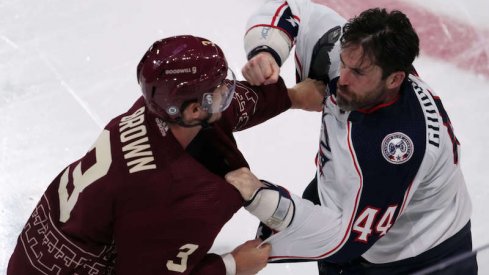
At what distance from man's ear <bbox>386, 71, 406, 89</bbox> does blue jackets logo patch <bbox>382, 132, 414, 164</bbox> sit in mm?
136

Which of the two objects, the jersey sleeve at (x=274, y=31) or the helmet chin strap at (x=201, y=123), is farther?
the jersey sleeve at (x=274, y=31)

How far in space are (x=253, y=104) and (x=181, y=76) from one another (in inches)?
21.8

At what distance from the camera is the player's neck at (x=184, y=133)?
1.93 m

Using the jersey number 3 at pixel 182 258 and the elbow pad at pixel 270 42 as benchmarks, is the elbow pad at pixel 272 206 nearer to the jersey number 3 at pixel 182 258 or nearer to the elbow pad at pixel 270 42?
the jersey number 3 at pixel 182 258

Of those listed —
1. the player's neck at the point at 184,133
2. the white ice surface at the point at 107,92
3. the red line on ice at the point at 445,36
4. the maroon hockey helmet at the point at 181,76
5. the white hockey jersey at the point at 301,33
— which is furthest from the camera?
the red line on ice at the point at 445,36

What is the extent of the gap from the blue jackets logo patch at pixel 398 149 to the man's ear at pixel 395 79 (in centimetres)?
14

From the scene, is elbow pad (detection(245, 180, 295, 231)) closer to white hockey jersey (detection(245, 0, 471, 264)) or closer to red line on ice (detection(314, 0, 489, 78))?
white hockey jersey (detection(245, 0, 471, 264))

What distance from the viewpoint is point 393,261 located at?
2381 millimetres

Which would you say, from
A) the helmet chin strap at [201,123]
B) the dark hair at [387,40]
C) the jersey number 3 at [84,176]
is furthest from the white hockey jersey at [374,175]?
the jersey number 3 at [84,176]

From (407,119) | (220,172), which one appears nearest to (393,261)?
(407,119)

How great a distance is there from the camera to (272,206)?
2039 millimetres

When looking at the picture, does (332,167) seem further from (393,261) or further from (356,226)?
(393,261)

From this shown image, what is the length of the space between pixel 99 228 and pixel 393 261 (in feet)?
3.04

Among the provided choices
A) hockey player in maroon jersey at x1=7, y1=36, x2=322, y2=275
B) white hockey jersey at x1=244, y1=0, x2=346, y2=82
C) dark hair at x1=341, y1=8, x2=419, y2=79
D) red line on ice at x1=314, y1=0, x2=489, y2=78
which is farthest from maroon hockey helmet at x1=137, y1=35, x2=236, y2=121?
red line on ice at x1=314, y1=0, x2=489, y2=78
